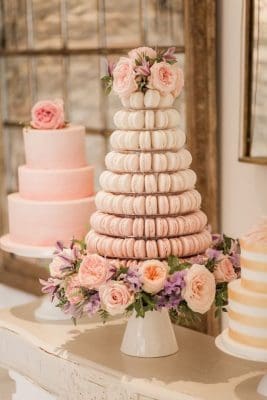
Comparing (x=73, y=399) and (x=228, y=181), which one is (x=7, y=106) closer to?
(x=228, y=181)

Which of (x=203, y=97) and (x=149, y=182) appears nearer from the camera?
(x=149, y=182)

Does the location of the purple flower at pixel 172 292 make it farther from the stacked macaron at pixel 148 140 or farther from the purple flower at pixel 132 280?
the stacked macaron at pixel 148 140

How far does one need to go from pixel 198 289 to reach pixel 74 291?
0.29 metres

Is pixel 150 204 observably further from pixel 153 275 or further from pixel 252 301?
pixel 252 301

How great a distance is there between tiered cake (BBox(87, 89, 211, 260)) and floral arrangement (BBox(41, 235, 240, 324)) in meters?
0.04

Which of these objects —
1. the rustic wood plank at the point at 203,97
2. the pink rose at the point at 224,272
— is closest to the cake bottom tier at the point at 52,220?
the rustic wood plank at the point at 203,97

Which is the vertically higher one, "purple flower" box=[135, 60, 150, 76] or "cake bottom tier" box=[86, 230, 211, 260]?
"purple flower" box=[135, 60, 150, 76]

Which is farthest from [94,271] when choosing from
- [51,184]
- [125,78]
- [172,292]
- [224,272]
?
[51,184]

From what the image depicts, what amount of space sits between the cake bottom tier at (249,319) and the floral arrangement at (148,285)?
0.42 ft

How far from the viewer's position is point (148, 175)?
1976mm

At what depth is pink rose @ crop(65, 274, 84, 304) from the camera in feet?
6.44

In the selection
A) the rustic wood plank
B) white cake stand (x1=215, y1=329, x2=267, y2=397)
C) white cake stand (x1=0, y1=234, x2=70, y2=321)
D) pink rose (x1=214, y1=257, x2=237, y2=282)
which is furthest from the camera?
the rustic wood plank

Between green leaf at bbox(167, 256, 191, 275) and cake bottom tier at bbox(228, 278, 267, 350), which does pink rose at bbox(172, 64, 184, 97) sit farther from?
cake bottom tier at bbox(228, 278, 267, 350)

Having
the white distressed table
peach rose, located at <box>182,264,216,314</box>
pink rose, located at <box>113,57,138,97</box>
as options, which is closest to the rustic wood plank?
the white distressed table
